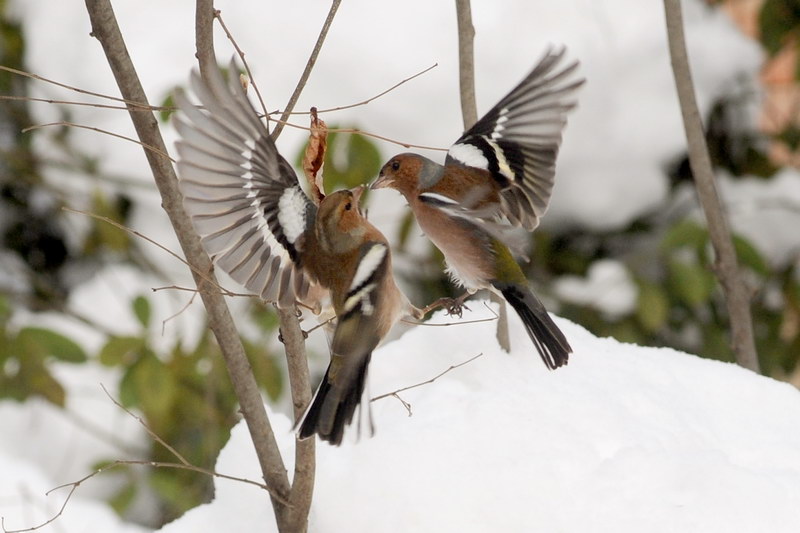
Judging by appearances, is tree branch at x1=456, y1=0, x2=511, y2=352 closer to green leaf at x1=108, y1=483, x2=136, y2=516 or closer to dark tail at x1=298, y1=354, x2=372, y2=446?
dark tail at x1=298, y1=354, x2=372, y2=446

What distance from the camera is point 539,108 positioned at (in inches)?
57.8

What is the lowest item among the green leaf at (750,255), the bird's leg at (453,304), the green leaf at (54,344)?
the bird's leg at (453,304)

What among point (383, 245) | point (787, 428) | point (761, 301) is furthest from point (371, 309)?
point (761, 301)

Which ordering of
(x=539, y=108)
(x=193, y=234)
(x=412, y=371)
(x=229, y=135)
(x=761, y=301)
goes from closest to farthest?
(x=229, y=135) → (x=193, y=234) → (x=539, y=108) → (x=412, y=371) → (x=761, y=301)

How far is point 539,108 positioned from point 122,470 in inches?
72.0

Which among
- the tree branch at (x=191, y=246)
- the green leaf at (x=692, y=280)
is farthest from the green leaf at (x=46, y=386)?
the green leaf at (x=692, y=280)

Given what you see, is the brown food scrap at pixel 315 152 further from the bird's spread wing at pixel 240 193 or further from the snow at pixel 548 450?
the snow at pixel 548 450

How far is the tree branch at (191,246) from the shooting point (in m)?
1.11

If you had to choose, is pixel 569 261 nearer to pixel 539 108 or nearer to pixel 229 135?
pixel 539 108

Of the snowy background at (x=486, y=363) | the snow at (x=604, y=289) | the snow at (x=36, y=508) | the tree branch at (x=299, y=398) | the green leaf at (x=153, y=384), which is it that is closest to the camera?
the tree branch at (x=299, y=398)

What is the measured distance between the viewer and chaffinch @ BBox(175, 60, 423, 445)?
3.59 ft

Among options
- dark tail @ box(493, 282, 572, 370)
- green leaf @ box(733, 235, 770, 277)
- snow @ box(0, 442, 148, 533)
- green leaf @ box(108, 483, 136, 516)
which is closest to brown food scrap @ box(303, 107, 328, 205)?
dark tail @ box(493, 282, 572, 370)

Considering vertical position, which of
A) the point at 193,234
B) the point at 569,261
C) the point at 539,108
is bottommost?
the point at 193,234

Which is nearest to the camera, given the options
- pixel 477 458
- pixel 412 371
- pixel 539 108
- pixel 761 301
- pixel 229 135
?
pixel 229 135
